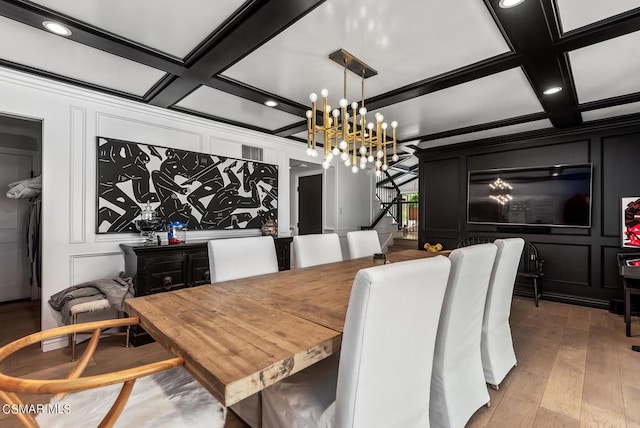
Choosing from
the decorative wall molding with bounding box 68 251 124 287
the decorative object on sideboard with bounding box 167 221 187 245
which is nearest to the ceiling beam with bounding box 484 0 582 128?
the decorative object on sideboard with bounding box 167 221 187 245

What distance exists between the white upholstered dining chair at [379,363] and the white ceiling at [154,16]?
5.62 feet

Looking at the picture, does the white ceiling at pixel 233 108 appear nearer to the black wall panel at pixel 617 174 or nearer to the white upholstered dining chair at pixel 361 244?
the white upholstered dining chair at pixel 361 244

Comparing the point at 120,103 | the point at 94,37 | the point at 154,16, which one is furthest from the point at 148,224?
the point at 154,16

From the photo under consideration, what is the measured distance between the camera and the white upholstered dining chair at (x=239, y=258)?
2.06 m

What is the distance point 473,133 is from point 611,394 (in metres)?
3.32

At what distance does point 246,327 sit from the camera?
1.19 m

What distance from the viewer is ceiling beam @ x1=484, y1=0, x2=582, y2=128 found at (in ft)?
5.55

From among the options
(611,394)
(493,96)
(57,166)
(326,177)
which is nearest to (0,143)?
(57,166)

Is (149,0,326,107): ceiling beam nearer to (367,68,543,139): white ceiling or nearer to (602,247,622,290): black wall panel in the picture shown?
(367,68,543,139): white ceiling

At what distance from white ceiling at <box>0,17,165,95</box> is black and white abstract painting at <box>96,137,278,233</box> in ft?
1.94

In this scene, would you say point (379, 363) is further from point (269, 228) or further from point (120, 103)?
point (120, 103)

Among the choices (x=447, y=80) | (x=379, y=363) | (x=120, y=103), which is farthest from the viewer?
(x=120, y=103)

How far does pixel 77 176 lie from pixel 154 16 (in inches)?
71.1

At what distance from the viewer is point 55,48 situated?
216 cm
